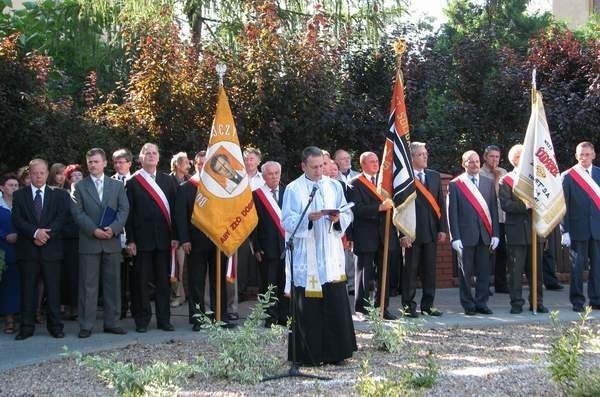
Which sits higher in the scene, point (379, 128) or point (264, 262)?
point (379, 128)

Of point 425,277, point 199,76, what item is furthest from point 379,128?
point 425,277

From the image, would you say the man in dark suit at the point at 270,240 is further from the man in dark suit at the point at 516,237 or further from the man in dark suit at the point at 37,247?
the man in dark suit at the point at 516,237

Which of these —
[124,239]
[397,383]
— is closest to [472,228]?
[124,239]

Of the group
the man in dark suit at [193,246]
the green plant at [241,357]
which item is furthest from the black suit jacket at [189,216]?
the green plant at [241,357]

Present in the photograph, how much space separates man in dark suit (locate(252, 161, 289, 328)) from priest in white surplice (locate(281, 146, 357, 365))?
203cm

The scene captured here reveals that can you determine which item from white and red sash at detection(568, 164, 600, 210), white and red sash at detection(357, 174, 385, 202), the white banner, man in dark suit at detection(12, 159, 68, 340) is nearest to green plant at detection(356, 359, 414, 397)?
white and red sash at detection(357, 174, 385, 202)

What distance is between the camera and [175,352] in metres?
8.84

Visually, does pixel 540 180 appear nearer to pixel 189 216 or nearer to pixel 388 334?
pixel 388 334

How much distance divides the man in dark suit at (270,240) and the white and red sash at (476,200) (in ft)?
7.79

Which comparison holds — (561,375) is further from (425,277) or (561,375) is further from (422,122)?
(422,122)

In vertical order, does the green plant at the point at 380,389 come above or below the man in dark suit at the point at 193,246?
below

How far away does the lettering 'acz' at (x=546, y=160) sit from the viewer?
10.9 meters

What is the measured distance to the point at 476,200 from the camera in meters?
10.9

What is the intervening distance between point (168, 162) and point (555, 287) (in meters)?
6.11
